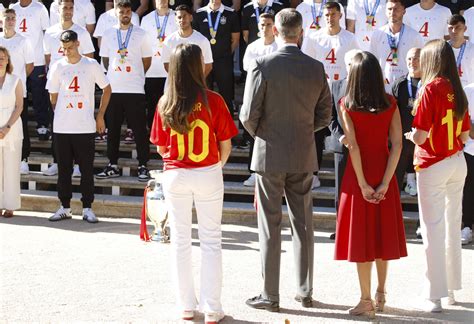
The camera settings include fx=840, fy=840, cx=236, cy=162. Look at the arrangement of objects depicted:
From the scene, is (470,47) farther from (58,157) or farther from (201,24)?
(58,157)

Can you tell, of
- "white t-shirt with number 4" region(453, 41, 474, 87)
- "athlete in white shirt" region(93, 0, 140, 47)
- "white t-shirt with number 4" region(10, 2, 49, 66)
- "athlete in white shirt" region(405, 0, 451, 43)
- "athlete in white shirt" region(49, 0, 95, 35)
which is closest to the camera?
"white t-shirt with number 4" region(453, 41, 474, 87)

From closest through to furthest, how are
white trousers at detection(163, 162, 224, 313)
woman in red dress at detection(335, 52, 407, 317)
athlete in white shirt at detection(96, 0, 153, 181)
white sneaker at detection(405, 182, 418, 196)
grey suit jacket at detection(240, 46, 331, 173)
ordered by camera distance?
1. white trousers at detection(163, 162, 224, 313)
2. woman in red dress at detection(335, 52, 407, 317)
3. grey suit jacket at detection(240, 46, 331, 173)
4. white sneaker at detection(405, 182, 418, 196)
5. athlete in white shirt at detection(96, 0, 153, 181)

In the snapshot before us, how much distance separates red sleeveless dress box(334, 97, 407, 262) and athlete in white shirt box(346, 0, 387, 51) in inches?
190

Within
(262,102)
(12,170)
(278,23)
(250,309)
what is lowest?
(250,309)

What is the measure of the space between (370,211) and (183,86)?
164 cm

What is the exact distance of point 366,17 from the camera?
10.9 metres

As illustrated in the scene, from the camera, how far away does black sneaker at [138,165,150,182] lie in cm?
1070

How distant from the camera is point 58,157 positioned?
32.5 ft

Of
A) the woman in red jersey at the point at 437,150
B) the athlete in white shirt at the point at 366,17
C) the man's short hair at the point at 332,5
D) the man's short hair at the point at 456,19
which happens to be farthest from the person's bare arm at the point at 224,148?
the athlete in white shirt at the point at 366,17

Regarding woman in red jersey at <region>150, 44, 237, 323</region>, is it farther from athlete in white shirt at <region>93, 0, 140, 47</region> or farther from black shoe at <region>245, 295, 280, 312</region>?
athlete in white shirt at <region>93, 0, 140, 47</region>

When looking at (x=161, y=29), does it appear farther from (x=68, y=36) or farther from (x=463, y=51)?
(x=463, y=51)

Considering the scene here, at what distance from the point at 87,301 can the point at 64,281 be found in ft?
2.23

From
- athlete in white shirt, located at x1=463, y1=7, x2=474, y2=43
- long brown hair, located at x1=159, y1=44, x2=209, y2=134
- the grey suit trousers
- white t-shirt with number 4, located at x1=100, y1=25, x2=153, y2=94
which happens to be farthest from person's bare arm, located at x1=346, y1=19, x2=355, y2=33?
long brown hair, located at x1=159, y1=44, x2=209, y2=134

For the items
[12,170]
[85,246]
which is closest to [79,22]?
[12,170]
